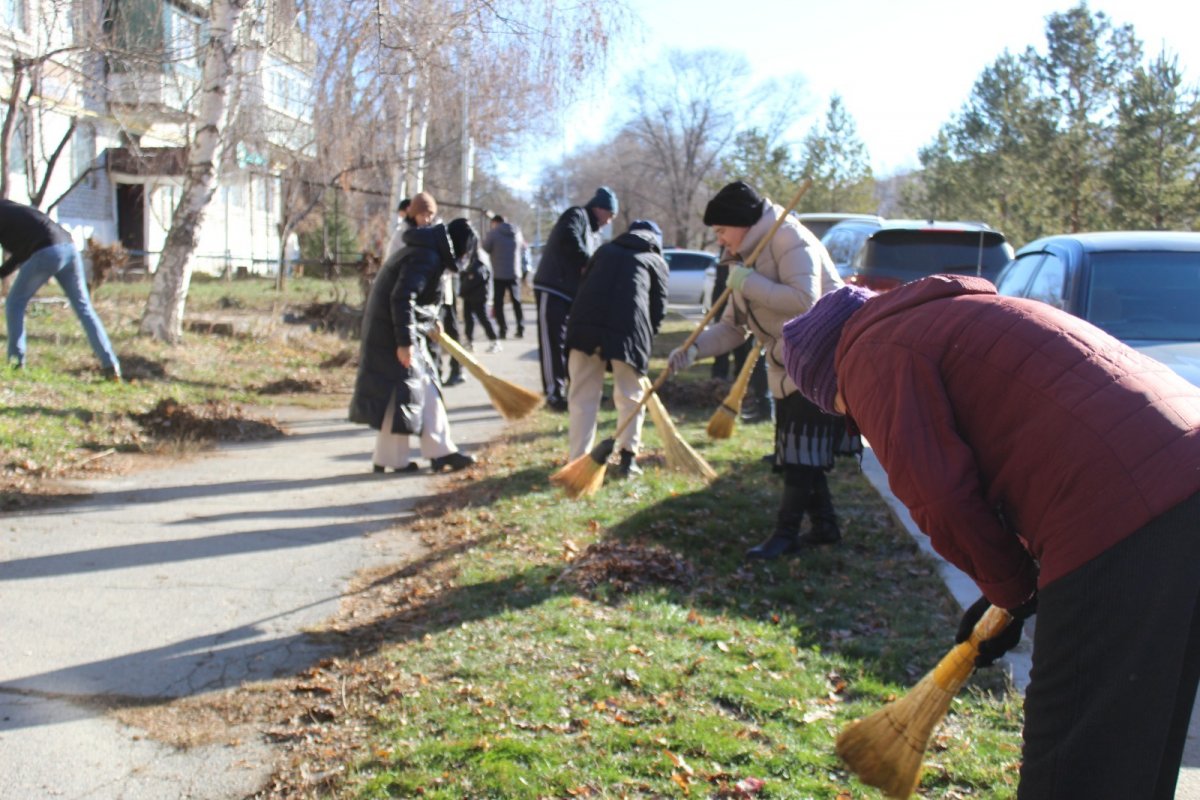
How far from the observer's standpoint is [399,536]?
7336 millimetres

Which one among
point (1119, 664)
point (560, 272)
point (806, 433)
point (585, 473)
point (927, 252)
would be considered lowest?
point (585, 473)

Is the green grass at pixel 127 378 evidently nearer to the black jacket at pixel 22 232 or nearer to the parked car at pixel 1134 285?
the black jacket at pixel 22 232

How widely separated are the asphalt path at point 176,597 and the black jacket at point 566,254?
2555mm

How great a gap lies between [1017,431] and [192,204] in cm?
1269

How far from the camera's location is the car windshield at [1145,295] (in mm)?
6590

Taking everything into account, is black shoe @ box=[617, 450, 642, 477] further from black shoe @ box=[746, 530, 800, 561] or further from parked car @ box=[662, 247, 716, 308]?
parked car @ box=[662, 247, 716, 308]

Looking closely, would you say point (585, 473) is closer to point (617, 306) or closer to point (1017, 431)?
point (617, 306)

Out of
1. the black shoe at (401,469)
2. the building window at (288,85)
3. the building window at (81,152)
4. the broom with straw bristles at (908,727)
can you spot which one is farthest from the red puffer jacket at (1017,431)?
the building window at (81,152)

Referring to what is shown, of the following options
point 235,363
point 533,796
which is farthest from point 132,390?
point 533,796

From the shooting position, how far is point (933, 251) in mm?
11352

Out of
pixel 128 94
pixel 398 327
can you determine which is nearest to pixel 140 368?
pixel 398 327

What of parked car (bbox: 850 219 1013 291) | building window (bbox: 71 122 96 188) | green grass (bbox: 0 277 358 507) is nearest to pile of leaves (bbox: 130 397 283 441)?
green grass (bbox: 0 277 358 507)

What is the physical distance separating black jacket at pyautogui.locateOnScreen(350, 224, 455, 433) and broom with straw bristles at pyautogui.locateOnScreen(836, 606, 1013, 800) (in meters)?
5.60

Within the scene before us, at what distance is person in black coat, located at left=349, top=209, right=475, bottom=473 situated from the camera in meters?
8.36
